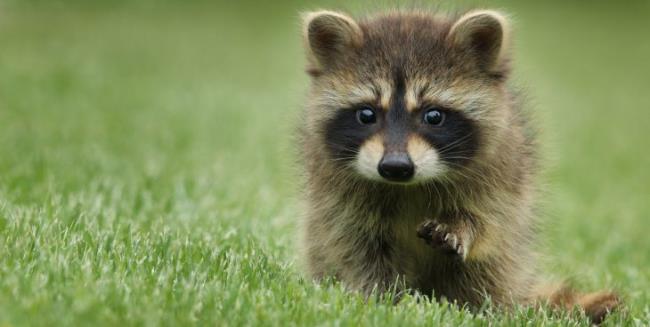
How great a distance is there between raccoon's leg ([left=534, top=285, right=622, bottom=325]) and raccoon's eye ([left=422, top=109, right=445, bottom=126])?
1.08 meters

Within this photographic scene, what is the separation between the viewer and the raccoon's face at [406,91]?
4.32 m

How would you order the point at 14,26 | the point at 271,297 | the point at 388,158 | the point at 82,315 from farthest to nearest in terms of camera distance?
the point at 14,26 < the point at 388,158 < the point at 271,297 < the point at 82,315

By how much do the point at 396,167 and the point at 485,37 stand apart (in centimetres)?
100

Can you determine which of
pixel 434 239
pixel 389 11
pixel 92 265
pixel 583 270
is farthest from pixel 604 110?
pixel 92 265

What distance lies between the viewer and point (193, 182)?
7.21 metres

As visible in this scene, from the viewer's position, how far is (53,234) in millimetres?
4402

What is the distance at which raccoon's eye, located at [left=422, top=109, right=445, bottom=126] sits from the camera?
4.44 metres

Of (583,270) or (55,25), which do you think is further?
(55,25)

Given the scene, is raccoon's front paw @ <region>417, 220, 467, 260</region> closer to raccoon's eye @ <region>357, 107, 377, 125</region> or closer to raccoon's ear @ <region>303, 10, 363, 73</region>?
raccoon's eye @ <region>357, 107, 377, 125</region>

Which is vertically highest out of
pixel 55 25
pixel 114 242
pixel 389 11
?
pixel 389 11

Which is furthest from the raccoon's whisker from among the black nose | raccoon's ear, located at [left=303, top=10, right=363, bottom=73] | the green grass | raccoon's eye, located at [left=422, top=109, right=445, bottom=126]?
the green grass

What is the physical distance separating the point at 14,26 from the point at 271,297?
1515 cm

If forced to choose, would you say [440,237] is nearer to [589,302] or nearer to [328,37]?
[589,302]

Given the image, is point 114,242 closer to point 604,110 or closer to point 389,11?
point 389,11
